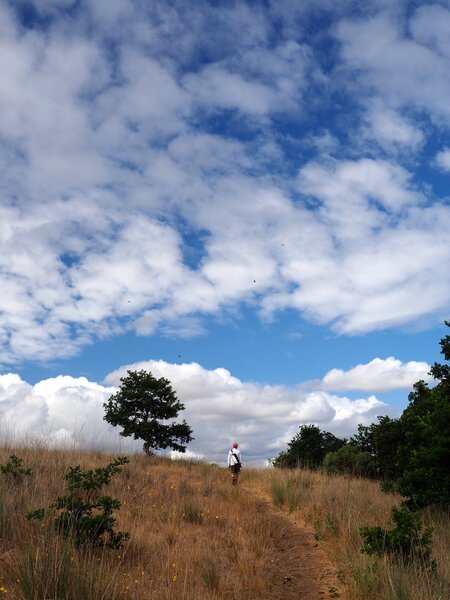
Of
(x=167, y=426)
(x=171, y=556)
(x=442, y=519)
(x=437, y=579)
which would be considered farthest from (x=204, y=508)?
(x=167, y=426)

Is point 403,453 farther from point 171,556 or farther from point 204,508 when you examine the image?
point 171,556

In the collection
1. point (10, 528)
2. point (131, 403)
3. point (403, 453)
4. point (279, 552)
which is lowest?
point (279, 552)

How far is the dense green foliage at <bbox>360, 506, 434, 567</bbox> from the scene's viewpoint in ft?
Answer: 24.3

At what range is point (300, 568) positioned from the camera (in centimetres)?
905

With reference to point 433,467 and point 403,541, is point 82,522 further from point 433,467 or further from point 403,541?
point 433,467

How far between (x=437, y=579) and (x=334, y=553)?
282cm

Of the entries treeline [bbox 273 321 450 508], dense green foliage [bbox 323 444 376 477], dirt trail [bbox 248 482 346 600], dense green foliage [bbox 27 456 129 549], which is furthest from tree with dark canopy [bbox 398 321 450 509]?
dense green foliage [bbox 323 444 376 477]

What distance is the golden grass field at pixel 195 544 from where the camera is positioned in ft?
19.2

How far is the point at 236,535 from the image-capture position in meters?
10.3

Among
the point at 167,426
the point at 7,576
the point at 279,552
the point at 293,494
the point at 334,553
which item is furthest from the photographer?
the point at 167,426

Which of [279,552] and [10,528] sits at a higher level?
[10,528]

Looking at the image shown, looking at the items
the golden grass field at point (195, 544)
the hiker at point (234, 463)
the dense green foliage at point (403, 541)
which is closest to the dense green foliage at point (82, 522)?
the golden grass field at point (195, 544)

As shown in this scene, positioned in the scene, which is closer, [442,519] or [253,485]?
[442,519]

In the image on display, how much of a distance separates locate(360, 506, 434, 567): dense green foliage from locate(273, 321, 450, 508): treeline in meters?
3.27
